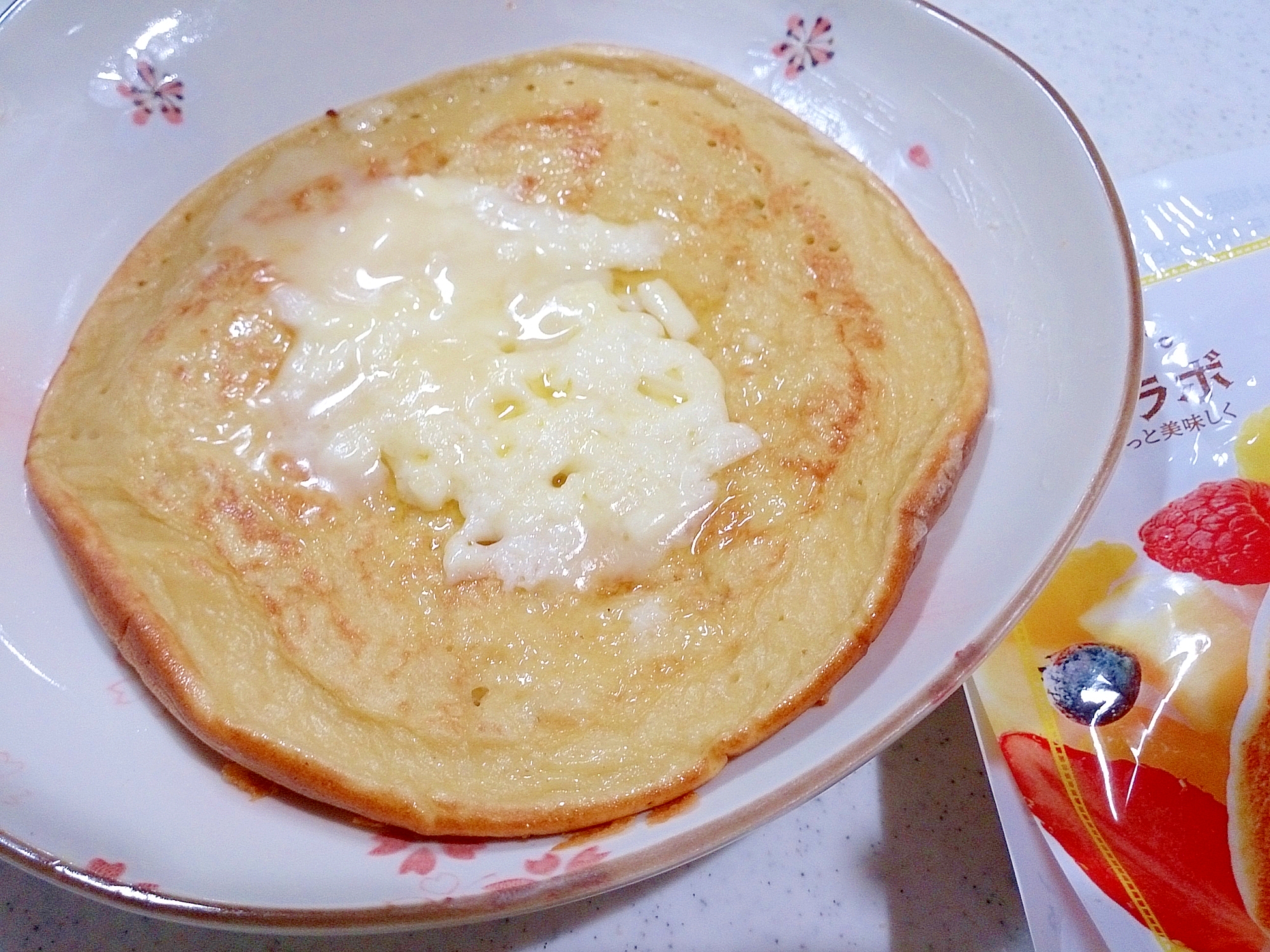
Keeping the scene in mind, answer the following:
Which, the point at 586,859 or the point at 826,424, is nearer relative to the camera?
the point at 586,859

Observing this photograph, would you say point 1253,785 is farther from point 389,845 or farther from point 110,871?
point 110,871

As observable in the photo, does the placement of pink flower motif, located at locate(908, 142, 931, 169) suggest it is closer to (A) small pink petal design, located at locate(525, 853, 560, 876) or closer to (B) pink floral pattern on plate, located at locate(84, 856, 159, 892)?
(A) small pink petal design, located at locate(525, 853, 560, 876)

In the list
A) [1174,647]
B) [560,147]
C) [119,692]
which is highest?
[560,147]

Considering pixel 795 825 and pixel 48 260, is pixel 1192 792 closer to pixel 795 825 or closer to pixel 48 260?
pixel 795 825

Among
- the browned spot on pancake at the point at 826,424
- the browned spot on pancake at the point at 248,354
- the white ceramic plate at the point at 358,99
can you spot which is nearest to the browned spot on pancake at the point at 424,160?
the white ceramic plate at the point at 358,99

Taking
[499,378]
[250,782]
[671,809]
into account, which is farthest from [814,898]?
[499,378]

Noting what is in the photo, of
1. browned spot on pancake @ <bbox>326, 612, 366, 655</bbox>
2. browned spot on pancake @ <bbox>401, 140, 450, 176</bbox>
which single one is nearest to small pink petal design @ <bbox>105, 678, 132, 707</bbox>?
browned spot on pancake @ <bbox>326, 612, 366, 655</bbox>

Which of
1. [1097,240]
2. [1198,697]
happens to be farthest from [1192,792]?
[1097,240]
